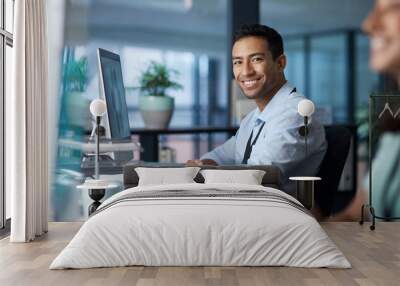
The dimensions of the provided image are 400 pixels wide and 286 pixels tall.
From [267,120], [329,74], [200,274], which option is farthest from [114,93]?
[200,274]

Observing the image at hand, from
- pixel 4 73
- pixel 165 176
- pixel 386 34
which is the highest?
pixel 4 73

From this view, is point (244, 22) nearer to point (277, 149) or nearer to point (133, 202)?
point (277, 149)

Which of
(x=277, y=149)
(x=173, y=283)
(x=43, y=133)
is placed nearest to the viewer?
(x=173, y=283)

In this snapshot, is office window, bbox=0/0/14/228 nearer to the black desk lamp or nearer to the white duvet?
the black desk lamp

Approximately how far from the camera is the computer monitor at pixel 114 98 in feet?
20.7

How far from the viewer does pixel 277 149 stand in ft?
20.4

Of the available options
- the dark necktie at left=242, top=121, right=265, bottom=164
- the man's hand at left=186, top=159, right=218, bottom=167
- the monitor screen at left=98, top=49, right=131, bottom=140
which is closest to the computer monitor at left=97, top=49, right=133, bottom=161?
the monitor screen at left=98, top=49, right=131, bottom=140

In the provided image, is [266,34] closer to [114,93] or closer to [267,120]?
[267,120]

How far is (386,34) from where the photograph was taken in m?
0.23

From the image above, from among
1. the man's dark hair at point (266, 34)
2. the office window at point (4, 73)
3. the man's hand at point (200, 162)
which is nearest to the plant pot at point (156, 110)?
the man's hand at point (200, 162)

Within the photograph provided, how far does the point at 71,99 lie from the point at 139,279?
3325mm

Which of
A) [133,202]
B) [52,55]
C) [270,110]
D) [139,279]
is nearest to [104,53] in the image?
[52,55]

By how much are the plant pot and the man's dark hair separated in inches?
38.7

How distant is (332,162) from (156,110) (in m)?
1.87
